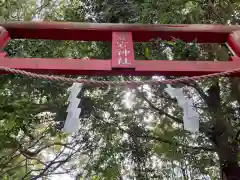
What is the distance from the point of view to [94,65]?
1784 millimetres

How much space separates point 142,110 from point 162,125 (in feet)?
1.10

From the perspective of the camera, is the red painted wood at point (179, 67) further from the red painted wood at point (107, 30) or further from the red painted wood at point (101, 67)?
the red painted wood at point (107, 30)

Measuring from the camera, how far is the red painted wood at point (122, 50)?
1789mm

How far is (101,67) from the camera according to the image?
70.1 inches

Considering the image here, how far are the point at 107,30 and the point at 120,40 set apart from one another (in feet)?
0.49

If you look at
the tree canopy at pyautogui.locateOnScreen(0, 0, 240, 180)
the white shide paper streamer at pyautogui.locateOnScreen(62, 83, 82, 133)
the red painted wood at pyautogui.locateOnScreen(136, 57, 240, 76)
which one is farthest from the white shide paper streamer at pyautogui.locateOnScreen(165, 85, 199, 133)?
the tree canopy at pyautogui.locateOnScreen(0, 0, 240, 180)

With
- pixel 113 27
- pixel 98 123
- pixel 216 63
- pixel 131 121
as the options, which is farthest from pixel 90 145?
pixel 216 63

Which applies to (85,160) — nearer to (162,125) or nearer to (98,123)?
(98,123)

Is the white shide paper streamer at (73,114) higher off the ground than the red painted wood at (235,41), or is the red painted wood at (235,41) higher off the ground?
the red painted wood at (235,41)

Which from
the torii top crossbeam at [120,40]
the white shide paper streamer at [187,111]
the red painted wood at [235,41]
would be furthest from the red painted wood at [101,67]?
the red painted wood at [235,41]

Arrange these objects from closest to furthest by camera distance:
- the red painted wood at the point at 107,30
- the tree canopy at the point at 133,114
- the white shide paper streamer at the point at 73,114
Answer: the white shide paper streamer at the point at 73,114, the red painted wood at the point at 107,30, the tree canopy at the point at 133,114

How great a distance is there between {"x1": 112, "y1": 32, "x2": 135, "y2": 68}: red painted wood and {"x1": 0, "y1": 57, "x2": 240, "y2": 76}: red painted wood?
0.11 feet

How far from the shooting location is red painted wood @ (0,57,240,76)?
1781 millimetres

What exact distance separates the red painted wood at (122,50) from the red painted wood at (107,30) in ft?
0.21
